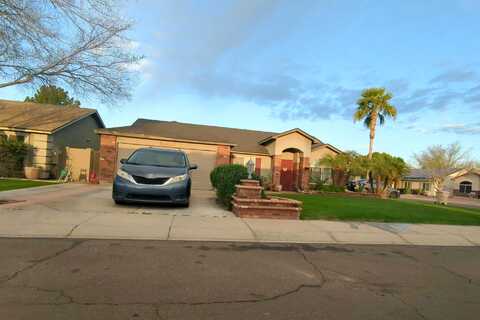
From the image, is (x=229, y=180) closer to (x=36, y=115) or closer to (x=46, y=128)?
(x=46, y=128)

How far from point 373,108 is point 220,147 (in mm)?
17745

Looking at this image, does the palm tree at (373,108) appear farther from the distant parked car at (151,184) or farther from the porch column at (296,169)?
the distant parked car at (151,184)

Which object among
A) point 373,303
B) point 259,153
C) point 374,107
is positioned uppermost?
point 374,107

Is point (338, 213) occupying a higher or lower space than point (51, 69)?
lower

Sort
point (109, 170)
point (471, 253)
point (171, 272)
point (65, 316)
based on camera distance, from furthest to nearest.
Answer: point (109, 170) < point (471, 253) < point (171, 272) < point (65, 316)

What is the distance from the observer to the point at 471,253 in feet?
24.6

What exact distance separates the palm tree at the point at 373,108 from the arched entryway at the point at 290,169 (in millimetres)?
9558

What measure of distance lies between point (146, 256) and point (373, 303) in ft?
10.8

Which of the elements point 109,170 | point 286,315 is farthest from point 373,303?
point 109,170

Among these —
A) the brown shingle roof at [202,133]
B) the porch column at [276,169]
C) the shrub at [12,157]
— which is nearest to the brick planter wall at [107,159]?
the brown shingle roof at [202,133]

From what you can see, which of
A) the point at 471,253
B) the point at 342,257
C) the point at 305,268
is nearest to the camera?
the point at 305,268

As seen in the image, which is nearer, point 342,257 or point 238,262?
point 238,262

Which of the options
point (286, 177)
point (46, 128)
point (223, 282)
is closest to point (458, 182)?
point (286, 177)

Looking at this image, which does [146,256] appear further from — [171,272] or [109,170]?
[109,170]
